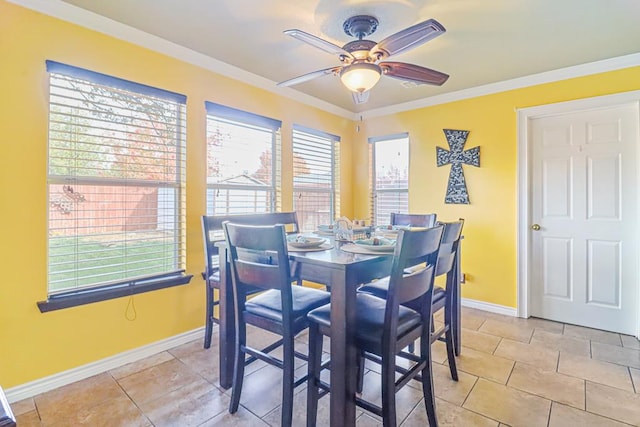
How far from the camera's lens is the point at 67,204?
6.79ft

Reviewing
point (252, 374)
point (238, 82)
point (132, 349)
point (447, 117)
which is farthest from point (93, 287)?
point (447, 117)

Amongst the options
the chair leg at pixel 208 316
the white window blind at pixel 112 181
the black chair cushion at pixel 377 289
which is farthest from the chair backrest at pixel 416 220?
the white window blind at pixel 112 181

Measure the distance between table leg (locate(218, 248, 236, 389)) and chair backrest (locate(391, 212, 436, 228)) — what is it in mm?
1684

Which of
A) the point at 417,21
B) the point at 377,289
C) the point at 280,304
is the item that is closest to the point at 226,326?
the point at 280,304

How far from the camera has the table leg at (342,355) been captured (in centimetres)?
141

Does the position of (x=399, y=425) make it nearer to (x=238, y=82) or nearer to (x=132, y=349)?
(x=132, y=349)

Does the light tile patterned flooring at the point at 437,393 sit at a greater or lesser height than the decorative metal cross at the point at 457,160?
lesser

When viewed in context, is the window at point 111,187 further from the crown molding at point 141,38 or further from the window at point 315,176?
the window at point 315,176

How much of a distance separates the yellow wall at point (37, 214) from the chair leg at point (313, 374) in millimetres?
1474

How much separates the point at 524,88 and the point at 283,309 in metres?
3.21

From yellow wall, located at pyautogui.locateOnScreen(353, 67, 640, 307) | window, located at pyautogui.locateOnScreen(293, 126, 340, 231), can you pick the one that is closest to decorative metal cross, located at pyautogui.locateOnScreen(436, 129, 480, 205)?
yellow wall, located at pyautogui.locateOnScreen(353, 67, 640, 307)

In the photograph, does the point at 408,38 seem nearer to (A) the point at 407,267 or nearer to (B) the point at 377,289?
(A) the point at 407,267

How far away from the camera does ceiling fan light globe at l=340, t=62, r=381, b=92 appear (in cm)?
193

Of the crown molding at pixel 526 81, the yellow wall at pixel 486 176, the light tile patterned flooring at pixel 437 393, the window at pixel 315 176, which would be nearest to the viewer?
the light tile patterned flooring at pixel 437 393
